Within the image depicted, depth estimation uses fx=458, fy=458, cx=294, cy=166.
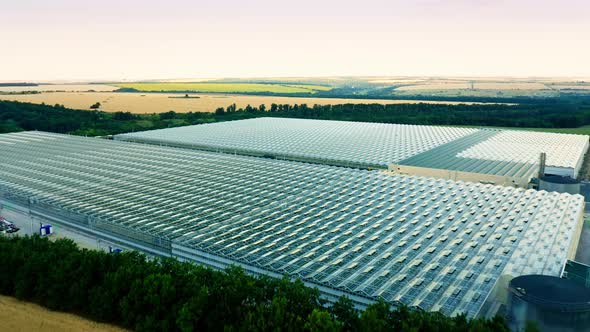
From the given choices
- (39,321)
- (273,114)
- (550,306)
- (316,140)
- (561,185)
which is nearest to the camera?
(550,306)

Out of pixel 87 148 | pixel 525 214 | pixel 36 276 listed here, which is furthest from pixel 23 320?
pixel 87 148

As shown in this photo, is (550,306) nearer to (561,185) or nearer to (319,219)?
(319,219)

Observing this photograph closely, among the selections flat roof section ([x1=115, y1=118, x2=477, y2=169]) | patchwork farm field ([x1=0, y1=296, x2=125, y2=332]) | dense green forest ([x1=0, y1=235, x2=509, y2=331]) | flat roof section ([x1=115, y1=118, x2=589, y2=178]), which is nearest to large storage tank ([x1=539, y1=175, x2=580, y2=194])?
flat roof section ([x1=115, y1=118, x2=589, y2=178])

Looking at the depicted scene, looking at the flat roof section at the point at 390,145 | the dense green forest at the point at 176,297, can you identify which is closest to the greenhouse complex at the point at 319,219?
the dense green forest at the point at 176,297

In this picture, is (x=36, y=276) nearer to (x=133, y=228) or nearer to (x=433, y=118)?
(x=133, y=228)

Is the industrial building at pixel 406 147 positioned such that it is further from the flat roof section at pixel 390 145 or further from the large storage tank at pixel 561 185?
the large storage tank at pixel 561 185

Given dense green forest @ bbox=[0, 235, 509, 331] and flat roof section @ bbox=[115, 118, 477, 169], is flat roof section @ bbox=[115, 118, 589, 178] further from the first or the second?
dense green forest @ bbox=[0, 235, 509, 331]

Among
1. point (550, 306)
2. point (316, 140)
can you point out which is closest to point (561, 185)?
point (550, 306)
